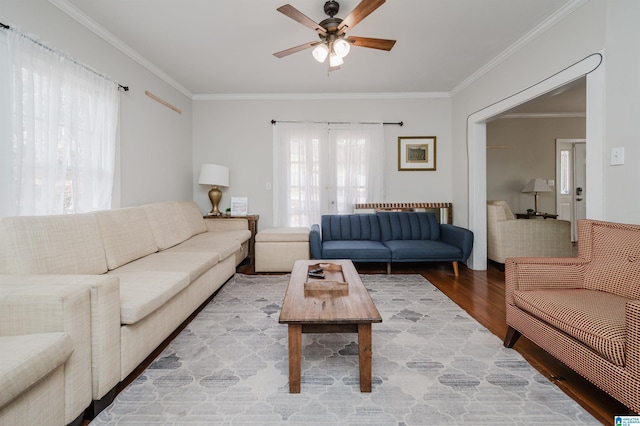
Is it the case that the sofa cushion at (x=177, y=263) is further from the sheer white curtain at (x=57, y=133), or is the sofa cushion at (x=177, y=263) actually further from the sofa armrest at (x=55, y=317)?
the sofa armrest at (x=55, y=317)

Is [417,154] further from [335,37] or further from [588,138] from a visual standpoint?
[335,37]

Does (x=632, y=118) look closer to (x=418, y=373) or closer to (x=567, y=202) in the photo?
(x=418, y=373)

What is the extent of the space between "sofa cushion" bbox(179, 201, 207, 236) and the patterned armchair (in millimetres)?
3518

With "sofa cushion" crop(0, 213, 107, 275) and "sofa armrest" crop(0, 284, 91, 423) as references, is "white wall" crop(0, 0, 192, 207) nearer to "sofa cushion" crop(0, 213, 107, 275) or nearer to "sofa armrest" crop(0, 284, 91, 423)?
"sofa cushion" crop(0, 213, 107, 275)

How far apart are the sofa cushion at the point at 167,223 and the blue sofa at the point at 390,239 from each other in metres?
1.57

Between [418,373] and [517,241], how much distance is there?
3029 millimetres

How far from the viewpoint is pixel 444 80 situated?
4094 millimetres

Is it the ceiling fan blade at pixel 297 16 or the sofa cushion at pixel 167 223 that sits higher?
the ceiling fan blade at pixel 297 16

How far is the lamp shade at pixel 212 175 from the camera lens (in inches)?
167

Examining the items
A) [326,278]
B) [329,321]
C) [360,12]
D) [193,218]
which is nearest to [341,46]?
[360,12]

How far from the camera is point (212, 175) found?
4238 millimetres

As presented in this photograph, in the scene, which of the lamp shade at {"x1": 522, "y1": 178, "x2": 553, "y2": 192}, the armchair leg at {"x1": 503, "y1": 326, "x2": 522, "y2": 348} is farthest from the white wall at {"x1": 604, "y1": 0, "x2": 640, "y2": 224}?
the lamp shade at {"x1": 522, "y1": 178, "x2": 553, "y2": 192}

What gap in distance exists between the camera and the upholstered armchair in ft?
12.5

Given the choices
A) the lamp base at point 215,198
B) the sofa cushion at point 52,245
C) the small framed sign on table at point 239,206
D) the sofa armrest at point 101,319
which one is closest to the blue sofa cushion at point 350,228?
the small framed sign on table at point 239,206
